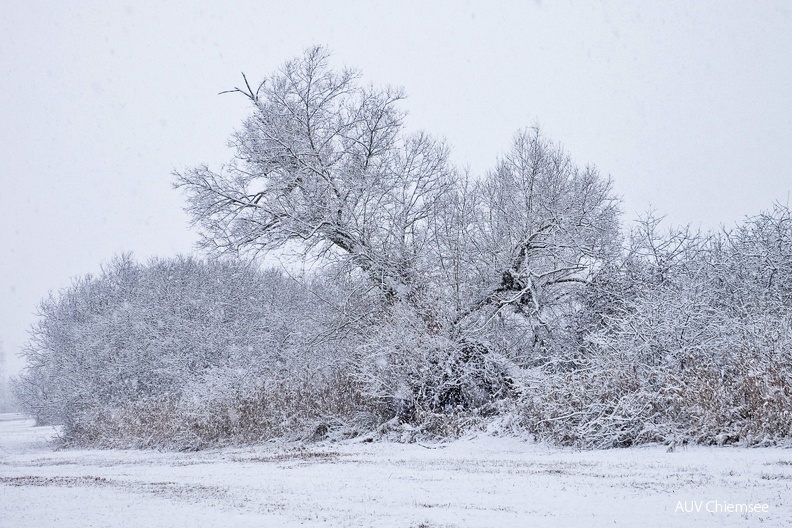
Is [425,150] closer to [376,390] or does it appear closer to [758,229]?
[376,390]

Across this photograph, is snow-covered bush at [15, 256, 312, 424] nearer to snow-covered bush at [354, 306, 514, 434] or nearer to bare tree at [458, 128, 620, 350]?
snow-covered bush at [354, 306, 514, 434]

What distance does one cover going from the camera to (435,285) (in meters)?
20.0

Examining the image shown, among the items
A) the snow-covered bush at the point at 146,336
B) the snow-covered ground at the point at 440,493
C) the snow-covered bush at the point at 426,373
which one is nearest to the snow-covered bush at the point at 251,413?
the snow-covered bush at the point at 426,373

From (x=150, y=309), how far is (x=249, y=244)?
52.5 ft

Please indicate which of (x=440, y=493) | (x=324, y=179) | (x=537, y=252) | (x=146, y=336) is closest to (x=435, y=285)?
(x=537, y=252)

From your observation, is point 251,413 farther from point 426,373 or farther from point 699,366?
point 699,366

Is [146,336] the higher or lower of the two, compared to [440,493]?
higher

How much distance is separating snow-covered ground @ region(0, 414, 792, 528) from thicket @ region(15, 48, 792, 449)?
3.65 m

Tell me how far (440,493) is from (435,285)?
12435mm

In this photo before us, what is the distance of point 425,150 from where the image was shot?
75.3 feet

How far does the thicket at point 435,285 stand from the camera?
14867 mm

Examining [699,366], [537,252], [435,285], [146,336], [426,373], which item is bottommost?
[699,366]

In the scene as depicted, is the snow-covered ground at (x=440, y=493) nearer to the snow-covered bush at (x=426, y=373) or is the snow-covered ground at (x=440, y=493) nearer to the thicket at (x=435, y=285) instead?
the thicket at (x=435, y=285)

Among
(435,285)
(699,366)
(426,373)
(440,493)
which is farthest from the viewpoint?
(435,285)
